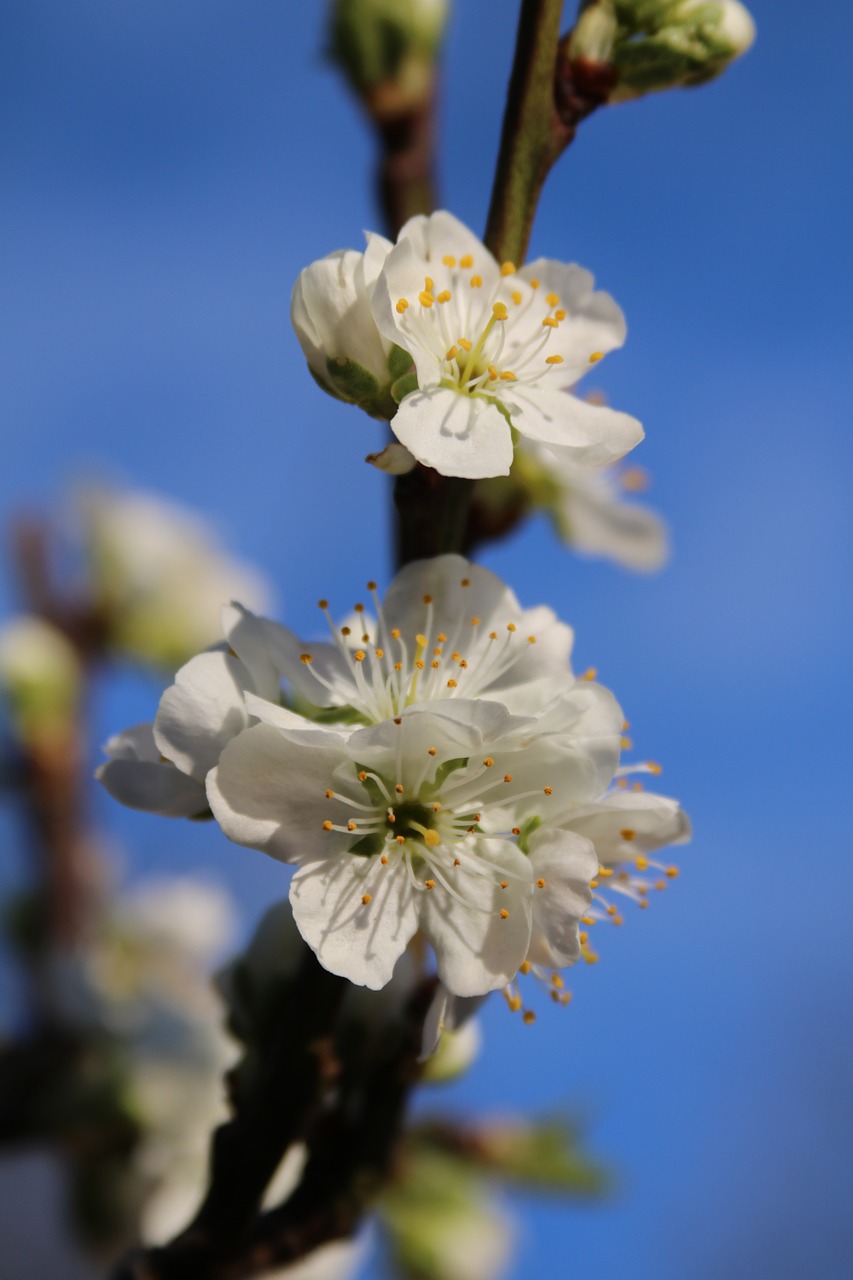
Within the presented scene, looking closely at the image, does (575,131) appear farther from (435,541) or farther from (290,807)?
(290,807)

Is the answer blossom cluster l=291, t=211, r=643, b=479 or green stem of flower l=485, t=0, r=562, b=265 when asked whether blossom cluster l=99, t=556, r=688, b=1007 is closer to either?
blossom cluster l=291, t=211, r=643, b=479

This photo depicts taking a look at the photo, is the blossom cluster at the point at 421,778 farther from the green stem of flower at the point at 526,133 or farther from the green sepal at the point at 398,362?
the green stem of flower at the point at 526,133

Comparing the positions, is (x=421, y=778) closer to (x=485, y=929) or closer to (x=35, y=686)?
(x=485, y=929)

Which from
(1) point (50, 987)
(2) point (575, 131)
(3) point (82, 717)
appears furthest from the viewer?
(3) point (82, 717)

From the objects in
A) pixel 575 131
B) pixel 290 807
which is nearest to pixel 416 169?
pixel 575 131

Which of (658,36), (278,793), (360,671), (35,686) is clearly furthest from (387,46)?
(35,686)

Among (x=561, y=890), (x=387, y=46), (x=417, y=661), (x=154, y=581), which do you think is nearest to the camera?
(x=561, y=890)
